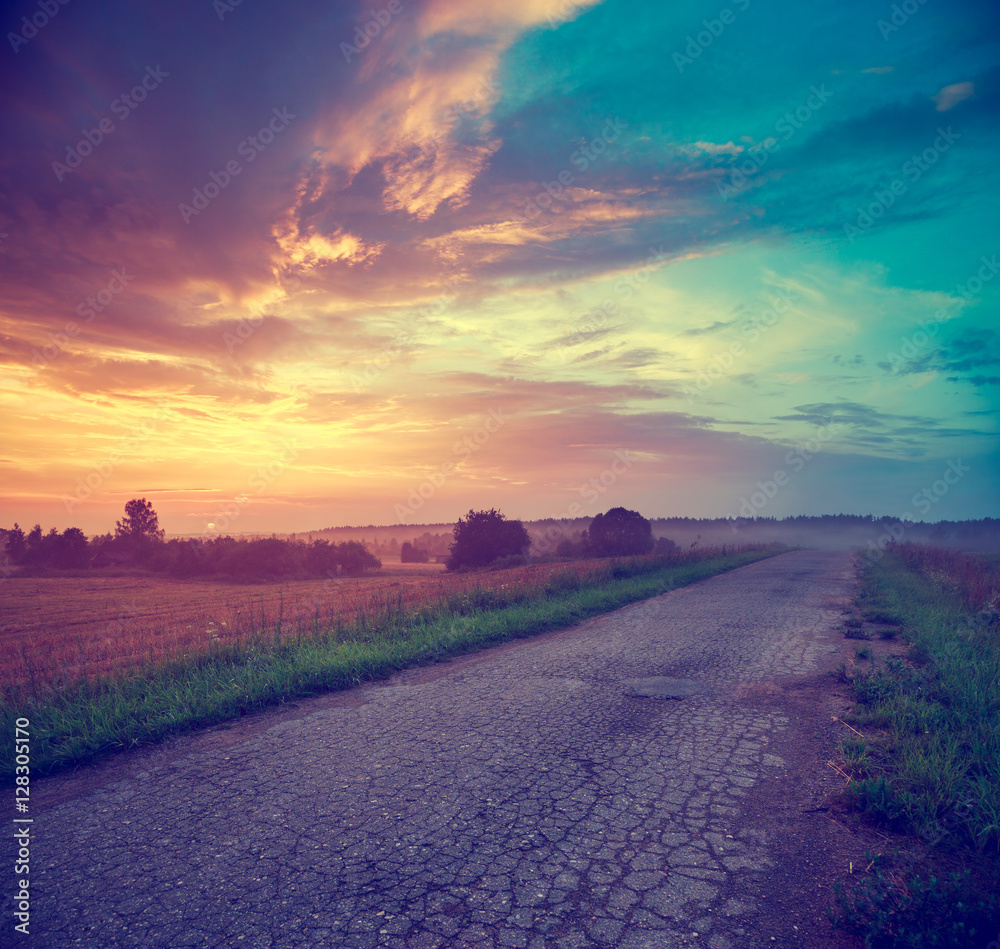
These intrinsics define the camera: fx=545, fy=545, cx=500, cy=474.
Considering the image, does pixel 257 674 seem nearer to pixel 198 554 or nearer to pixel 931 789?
pixel 931 789

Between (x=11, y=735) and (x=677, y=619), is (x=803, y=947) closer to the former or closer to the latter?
(x=11, y=735)

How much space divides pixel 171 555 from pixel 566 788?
4372 cm

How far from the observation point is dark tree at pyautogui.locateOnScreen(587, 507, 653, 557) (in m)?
46.1

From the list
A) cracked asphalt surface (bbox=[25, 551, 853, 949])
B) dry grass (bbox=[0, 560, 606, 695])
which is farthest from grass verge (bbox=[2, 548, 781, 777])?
dry grass (bbox=[0, 560, 606, 695])

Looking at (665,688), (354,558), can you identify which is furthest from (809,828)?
(354,558)

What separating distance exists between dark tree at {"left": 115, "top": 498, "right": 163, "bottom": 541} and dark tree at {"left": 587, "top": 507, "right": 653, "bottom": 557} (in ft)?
116

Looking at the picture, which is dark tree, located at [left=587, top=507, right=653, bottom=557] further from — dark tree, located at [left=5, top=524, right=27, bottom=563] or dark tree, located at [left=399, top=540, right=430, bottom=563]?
dark tree, located at [left=5, top=524, right=27, bottom=563]

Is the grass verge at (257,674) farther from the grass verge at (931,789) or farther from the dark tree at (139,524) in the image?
the dark tree at (139,524)

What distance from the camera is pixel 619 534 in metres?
46.5

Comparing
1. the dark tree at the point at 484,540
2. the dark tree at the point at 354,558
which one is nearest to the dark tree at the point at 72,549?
the dark tree at the point at 354,558

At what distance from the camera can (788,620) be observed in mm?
11391

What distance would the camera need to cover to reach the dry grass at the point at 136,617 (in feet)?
27.5

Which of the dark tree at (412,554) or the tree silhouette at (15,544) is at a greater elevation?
the tree silhouette at (15,544)

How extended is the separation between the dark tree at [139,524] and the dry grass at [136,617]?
8311 millimetres
